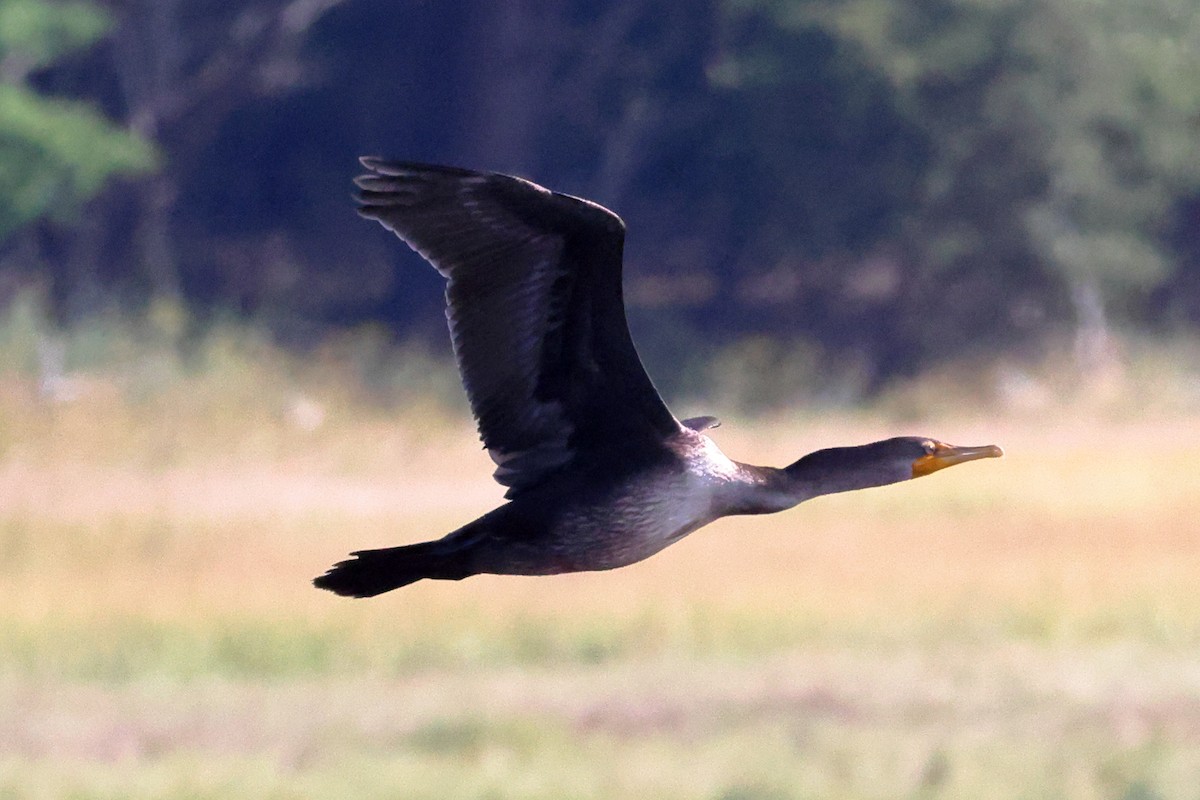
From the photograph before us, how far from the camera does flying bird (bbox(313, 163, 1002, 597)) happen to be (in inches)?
179

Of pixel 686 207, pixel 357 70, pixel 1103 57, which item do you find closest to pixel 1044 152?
pixel 1103 57

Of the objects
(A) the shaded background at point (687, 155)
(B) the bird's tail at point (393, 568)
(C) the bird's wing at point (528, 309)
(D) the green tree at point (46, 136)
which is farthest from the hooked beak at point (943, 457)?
(A) the shaded background at point (687, 155)

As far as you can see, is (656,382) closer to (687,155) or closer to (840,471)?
(687,155)

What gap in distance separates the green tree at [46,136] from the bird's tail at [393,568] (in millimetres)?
18598

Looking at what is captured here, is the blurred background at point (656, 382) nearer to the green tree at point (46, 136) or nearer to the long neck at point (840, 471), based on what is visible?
the green tree at point (46, 136)

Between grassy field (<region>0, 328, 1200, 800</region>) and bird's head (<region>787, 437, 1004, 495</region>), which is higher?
grassy field (<region>0, 328, 1200, 800</region>)

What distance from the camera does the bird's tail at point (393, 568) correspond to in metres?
4.54

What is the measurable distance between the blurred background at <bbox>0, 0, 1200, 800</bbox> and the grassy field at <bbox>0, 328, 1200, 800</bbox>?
0.11ft

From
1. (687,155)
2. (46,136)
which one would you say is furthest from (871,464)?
(687,155)

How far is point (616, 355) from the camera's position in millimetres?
4711

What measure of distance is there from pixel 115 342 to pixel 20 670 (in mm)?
10641

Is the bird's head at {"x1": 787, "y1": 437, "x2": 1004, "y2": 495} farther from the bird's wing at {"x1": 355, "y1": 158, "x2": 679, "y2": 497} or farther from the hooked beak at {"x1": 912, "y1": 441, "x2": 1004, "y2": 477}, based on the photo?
the bird's wing at {"x1": 355, "y1": 158, "x2": 679, "y2": 497}

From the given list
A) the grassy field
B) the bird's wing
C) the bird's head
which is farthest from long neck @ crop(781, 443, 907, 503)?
the grassy field

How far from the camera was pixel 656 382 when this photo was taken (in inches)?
986
